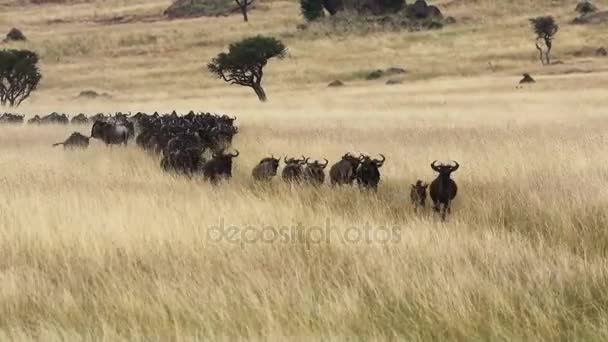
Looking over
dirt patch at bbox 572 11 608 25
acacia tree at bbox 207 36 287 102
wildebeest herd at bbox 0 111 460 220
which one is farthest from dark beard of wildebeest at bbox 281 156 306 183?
dirt patch at bbox 572 11 608 25

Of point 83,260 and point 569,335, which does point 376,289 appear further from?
point 83,260

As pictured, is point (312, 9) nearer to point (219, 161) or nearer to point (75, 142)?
point (75, 142)

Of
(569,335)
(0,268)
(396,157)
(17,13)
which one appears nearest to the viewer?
(569,335)

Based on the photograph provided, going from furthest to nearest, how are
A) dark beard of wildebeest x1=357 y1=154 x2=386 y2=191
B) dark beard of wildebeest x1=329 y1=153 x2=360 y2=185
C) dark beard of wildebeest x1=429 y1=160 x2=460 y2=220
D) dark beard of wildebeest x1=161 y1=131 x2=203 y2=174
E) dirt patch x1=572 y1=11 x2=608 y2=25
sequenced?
dirt patch x1=572 y1=11 x2=608 y2=25 → dark beard of wildebeest x1=161 y1=131 x2=203 y2=174 → dark beard of wildebeest x1=329 y1=153 x2=360 y2=185 → dark beard of wildebeest x1=357 y1=154 x2=386 y2=191 → dark beard of wildebeest x1=429 y1=160 x2=460 y2=220

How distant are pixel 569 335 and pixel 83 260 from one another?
13.7ft

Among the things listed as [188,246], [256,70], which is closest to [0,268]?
[188,246]

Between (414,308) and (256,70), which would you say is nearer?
(414,308)

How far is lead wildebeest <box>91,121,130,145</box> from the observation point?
1878 centimetres

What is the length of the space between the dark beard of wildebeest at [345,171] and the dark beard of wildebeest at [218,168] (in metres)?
1.84

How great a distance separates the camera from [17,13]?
122 meters

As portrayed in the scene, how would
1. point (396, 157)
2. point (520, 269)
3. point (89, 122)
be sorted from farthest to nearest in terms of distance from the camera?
1. point (89, 122)
2. point (396, 157)
3. point (520, 269)

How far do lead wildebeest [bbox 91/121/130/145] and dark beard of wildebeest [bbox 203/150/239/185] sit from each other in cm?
721

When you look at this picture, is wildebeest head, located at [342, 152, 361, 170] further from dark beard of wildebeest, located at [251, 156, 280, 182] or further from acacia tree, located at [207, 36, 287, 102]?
acacia tree, located at [207, 36, 287, 102]

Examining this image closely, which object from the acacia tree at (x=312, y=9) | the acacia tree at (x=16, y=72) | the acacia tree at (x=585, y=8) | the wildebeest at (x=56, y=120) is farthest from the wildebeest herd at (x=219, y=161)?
the acacia tree at (x=312, y=9)
